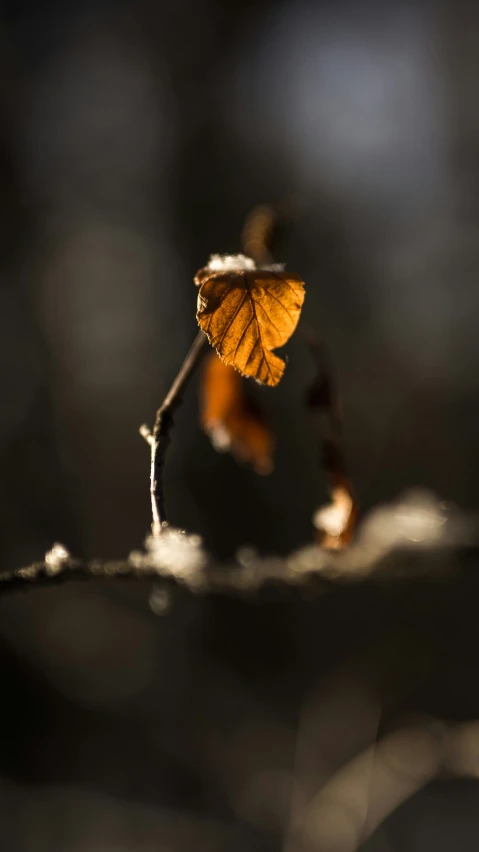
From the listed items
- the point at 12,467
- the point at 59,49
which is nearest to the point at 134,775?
the point at 12,467

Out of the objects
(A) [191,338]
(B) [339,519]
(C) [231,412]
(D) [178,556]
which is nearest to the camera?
(D) [178,556]

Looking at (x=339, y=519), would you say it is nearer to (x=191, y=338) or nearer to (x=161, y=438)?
(x=161, y=438)

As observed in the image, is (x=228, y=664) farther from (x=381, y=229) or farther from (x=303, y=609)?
(x=381, y=229)

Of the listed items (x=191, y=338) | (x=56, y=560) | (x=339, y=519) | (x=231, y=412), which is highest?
(x=191, y=338)

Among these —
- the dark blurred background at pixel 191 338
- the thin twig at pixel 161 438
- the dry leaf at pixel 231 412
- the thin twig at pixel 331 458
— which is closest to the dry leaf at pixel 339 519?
the thin twig at pixel 331 458

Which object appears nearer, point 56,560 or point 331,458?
point 56,560

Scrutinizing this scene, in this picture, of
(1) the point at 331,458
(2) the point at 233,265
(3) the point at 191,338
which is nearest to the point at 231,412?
(1) the point at 331,458

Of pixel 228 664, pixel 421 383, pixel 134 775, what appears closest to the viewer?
pixel 134 775

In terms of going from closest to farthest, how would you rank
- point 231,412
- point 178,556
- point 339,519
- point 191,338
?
point 178,556
point 339,519
point 231,412
point 191,338
